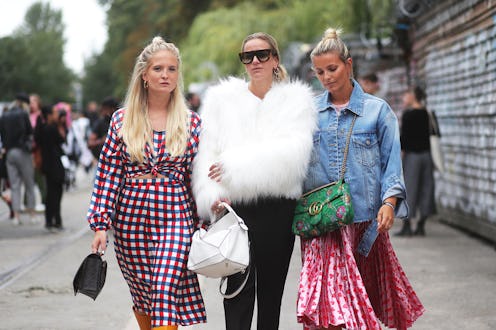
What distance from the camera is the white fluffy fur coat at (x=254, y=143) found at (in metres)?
4.35

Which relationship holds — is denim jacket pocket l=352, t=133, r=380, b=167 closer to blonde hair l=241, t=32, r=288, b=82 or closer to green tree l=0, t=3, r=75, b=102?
blonde hair l=241, t=32, r=288, b=82

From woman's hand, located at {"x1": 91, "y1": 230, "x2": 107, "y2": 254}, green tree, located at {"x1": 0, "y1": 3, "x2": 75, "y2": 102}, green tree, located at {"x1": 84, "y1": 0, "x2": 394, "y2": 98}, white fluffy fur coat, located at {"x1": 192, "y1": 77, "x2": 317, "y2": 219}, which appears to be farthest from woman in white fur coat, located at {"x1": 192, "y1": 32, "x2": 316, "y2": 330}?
green tree, located at {"x1": 0, "y1": 3, "x2": 75, "y2": 102}

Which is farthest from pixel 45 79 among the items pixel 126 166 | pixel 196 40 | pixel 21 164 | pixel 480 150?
pixel 126 166

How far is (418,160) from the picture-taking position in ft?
37.0

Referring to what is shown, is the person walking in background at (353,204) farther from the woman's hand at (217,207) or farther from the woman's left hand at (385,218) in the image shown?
the woman's hand at (217,207)

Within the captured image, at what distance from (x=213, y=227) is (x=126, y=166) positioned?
54 cm

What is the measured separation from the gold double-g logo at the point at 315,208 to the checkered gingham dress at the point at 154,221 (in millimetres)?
595

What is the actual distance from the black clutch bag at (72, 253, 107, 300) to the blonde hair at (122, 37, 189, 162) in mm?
536

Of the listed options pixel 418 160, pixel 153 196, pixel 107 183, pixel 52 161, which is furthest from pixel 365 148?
pixel 52 161

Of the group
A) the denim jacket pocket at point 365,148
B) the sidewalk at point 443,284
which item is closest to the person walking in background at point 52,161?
the sidewalk at point 443,284

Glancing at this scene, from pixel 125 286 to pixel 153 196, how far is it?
144 inches

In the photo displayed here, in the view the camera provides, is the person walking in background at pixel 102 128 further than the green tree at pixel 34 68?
No

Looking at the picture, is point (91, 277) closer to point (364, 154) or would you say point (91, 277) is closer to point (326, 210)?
point (326, 210)

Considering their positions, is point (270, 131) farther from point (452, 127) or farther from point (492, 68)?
point (452, 127)
